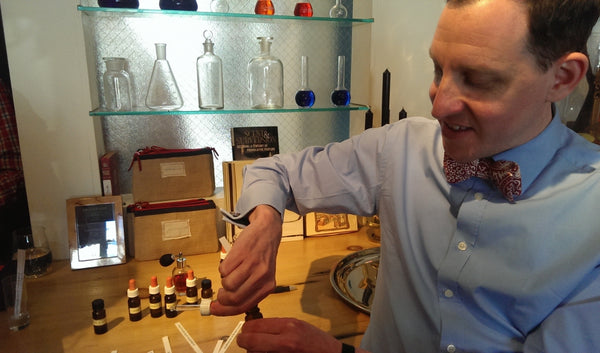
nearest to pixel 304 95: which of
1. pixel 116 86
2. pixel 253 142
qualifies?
pixel 253 142

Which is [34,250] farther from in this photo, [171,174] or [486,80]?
[486,80]

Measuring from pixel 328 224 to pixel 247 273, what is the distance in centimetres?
98

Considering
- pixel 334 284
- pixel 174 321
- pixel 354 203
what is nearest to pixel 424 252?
pixel 354 203

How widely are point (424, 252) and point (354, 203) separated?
10.2 inches

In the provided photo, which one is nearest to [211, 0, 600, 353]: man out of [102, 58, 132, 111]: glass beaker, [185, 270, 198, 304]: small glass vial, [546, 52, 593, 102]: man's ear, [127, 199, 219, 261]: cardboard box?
[546, 52, 593, 102]: man's ear

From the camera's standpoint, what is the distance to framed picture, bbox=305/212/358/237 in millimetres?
1807

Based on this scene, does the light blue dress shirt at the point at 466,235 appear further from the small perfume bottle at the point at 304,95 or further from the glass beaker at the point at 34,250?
the glass beaker at the point at 34,250

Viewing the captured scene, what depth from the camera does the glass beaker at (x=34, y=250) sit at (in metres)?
1.47

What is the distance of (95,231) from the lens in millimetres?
1563

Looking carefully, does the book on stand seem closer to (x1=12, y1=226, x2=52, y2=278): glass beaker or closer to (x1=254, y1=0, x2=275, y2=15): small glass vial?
(x1=254, y1=0, x2=275, y2=15): small glass vial

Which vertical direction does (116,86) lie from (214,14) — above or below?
below

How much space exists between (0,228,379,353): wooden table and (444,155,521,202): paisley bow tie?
0.56 meters

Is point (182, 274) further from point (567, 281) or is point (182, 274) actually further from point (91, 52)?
point (567, 281)

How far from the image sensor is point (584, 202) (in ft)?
2.58
